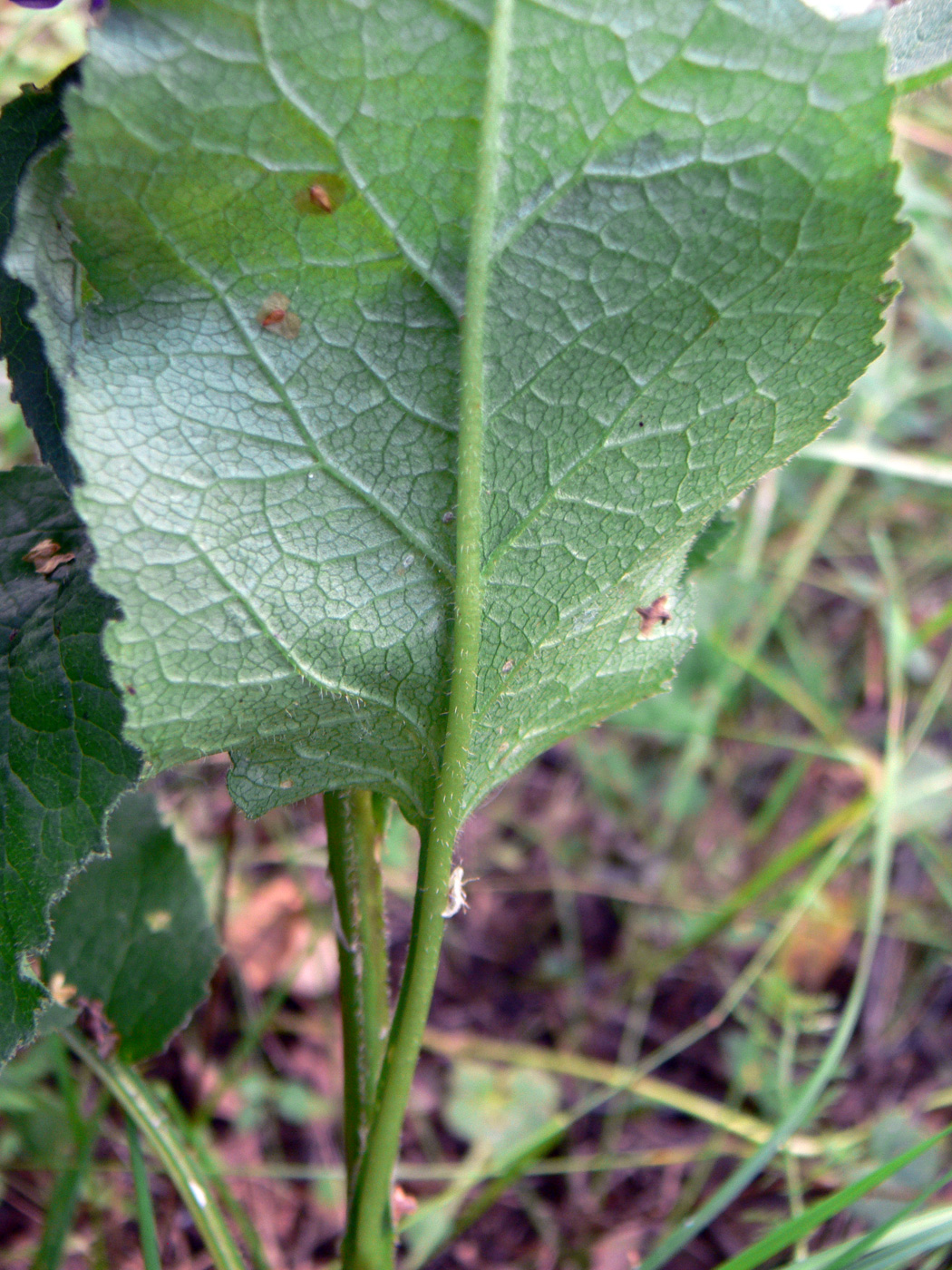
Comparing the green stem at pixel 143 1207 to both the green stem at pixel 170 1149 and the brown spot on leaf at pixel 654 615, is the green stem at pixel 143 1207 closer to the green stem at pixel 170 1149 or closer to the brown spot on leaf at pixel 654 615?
the green stem at pixel 170 1149

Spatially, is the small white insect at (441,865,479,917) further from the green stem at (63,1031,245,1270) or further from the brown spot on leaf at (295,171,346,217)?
the brown spot on leaf at (295,171,346,217)

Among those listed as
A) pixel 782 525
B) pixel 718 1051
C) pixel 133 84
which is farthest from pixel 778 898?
pixel 133 84

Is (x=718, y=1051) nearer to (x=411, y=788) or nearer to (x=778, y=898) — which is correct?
(x=778, y=898)

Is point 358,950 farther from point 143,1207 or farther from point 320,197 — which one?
point 320,197

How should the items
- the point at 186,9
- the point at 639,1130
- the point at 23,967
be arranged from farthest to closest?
the point at 639,1130 → the point at 23,967 → the point at 186,9

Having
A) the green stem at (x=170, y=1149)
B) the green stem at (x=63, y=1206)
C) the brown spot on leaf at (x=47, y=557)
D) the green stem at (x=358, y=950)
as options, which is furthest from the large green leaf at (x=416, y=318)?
the green stem at (x=63, y=1206)

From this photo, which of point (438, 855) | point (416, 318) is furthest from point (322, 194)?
point (438, 855)
